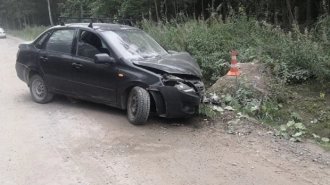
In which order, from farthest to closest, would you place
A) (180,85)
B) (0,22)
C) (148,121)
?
(0,22), (148,121), (180,85)

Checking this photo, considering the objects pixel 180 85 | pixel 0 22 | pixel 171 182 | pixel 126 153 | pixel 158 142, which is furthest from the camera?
pixel 0 22

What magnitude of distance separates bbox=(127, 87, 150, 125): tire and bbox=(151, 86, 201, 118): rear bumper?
172 mm

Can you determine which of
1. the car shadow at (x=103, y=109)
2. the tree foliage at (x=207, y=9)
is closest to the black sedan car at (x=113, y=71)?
the car shadow at (x=103, y=109)

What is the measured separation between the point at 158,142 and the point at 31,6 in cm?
5315

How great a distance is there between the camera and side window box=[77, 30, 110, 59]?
23.0 ft

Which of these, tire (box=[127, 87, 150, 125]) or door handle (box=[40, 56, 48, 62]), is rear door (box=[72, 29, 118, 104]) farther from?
door handle (box=[40, 56, 48, 62])

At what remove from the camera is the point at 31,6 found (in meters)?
53.1

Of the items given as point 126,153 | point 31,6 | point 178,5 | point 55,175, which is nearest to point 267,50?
point 126,153

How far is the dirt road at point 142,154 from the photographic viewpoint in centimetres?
446

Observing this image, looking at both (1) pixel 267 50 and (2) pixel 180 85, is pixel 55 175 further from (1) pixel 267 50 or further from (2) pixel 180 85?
(1) pixel 267 50

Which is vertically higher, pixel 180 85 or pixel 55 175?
pixel 180 85

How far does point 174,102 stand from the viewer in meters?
6.10

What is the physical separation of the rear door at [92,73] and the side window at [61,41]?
10.7 inches

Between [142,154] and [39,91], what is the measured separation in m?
3.98
